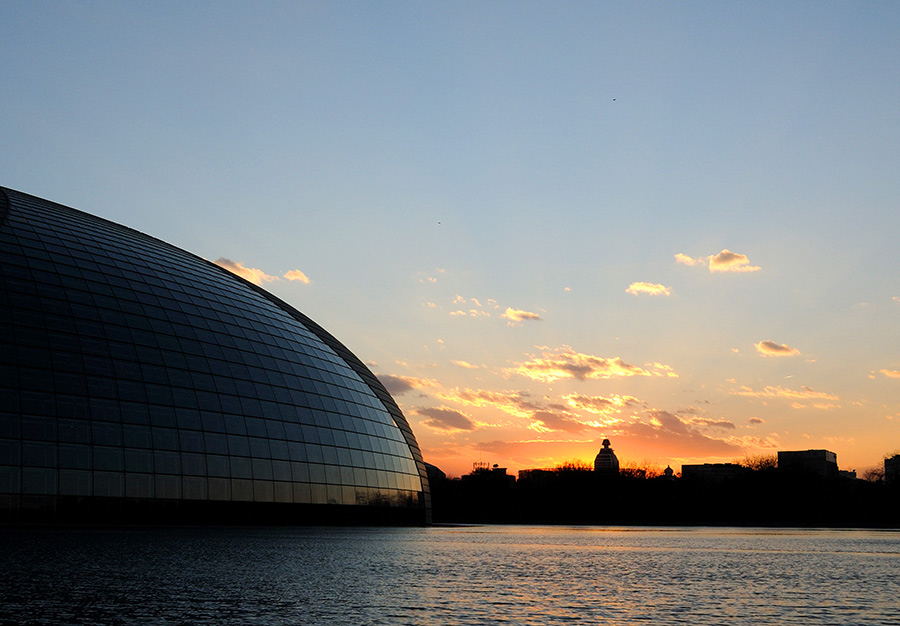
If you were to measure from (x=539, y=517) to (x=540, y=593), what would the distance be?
139 metres

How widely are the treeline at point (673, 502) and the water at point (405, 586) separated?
343 ft

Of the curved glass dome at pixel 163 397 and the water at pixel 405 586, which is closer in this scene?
the water at pixel 405 586

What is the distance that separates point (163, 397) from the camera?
48.0 meters

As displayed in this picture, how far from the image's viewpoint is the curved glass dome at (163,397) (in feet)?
139

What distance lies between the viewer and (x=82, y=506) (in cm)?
4188

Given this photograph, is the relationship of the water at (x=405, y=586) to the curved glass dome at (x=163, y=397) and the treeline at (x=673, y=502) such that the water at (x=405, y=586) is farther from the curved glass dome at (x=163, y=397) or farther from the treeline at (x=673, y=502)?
the treeline at (x=673, y=502)

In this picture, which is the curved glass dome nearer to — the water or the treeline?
the water

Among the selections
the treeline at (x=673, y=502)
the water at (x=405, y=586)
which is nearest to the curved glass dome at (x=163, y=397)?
the water at (x=405, y=586)

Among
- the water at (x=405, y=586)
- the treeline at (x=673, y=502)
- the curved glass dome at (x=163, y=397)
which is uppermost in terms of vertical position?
the curved glass dome at (x=163, y=397)

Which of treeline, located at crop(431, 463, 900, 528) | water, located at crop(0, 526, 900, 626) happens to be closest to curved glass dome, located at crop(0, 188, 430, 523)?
water, located at crop(0, 526, 900, 626)

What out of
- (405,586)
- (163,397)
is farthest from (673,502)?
(405,586)

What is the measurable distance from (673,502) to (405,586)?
138 meters

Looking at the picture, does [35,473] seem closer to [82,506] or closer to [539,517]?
[82,506]

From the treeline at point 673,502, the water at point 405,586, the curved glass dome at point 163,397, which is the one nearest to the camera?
the water at point 405,586
